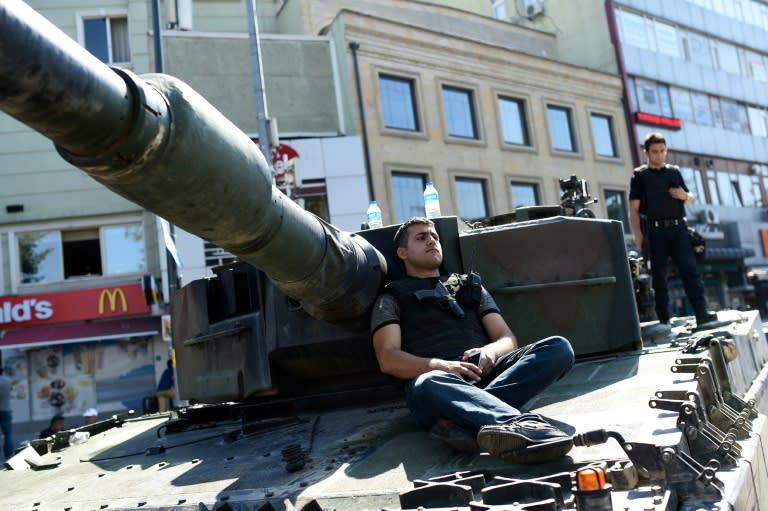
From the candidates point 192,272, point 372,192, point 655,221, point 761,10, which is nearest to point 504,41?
point 372,192

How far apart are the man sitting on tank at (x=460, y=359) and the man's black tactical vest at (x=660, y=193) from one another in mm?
2723

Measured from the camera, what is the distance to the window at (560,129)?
78.3 ft

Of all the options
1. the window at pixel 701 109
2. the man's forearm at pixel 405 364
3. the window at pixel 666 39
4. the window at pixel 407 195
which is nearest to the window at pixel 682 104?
the window at pixel 701 109

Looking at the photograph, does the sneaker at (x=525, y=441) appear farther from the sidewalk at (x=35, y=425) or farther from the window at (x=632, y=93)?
the window at (x=632, y=93)

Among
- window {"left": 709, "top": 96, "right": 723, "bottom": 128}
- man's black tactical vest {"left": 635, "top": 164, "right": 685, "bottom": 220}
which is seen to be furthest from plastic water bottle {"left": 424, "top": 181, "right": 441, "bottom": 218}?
window {"left": 709, "top": 96, "right": 723, "bottom": 128}

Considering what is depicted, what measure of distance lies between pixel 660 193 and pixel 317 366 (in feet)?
11.2

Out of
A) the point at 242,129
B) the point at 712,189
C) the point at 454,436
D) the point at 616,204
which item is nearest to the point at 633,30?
→ the point at 616,204

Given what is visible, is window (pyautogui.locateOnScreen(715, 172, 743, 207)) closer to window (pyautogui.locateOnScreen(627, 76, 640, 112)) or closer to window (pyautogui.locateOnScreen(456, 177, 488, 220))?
window (pyautogui.locateOnScreen(627, 76, 640, 112))

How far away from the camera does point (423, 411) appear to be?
3699 millimetres

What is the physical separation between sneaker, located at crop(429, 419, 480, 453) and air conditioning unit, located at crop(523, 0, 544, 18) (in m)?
26.5

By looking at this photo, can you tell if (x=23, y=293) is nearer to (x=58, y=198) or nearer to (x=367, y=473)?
(x=58, y=198)

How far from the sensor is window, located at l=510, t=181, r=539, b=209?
22562mm

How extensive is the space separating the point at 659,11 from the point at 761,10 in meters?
8.59

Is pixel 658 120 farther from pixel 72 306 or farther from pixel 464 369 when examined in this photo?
pixel 464 369
